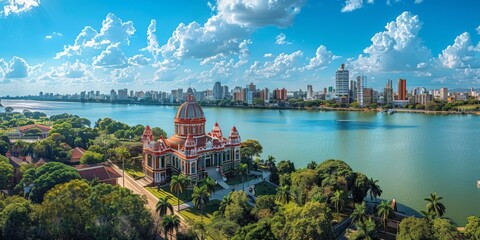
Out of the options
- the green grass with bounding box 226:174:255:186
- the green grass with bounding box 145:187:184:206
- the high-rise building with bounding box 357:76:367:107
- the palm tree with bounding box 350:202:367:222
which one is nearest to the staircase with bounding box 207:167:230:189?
the green grass with bounding box 226:174:255:186

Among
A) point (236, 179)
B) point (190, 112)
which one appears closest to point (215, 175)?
point (236, 179)

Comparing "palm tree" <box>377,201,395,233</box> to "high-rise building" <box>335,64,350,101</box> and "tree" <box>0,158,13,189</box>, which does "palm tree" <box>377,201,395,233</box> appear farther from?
"high-rise building" <box>335,64,350,101</box>

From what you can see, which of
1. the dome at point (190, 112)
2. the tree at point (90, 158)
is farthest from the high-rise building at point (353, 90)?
the tree at point (90, 158)

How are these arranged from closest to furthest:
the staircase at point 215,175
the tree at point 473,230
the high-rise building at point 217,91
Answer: the tree at point 473,230
the staircase at point 215,175
the high-rise building at point 217,91

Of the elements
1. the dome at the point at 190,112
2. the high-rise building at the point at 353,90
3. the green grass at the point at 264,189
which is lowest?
the green grass at the point at 264,189

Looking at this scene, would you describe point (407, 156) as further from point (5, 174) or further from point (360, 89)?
point (360, 89)

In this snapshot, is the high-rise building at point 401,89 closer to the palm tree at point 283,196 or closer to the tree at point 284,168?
the tree at point 284,168

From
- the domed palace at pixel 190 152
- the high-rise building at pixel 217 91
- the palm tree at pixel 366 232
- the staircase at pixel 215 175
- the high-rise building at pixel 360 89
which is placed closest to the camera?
the palm tree at pixel 366 232
